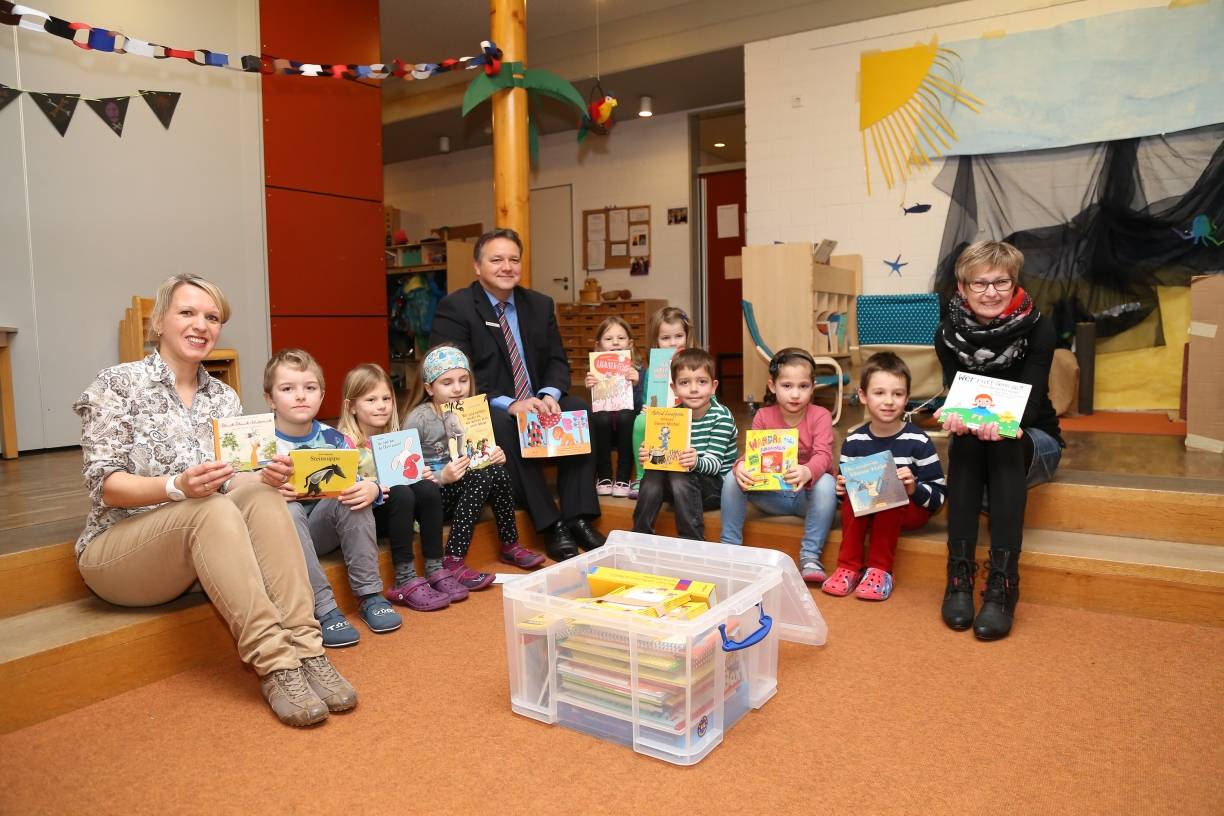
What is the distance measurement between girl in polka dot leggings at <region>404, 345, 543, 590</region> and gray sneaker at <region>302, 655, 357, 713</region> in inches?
30.6

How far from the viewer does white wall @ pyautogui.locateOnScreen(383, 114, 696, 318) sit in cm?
795

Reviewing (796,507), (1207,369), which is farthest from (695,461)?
(1207,369)

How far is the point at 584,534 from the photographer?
2.95m

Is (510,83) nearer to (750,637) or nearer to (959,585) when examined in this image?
(959,585)

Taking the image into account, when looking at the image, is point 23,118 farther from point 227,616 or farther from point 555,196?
point 555,196

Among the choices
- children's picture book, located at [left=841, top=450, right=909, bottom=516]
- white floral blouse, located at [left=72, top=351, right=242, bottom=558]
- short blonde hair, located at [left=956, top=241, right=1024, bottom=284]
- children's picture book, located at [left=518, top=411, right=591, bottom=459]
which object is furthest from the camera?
children's picture book, located at [left=518, top=411, right=591, bottom=459]

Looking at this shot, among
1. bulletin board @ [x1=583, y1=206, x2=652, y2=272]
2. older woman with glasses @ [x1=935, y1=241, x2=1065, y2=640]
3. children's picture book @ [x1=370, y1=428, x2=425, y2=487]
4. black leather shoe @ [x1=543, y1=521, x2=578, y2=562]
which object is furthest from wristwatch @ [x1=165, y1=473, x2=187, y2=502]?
bulletin board @ [x1=583, y1=206, x2=652, y2=272]

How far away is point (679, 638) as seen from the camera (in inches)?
61.1

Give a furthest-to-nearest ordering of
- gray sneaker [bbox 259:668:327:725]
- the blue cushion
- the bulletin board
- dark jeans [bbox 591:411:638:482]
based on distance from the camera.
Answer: the bulletin board < the blue cushion < dark jeans [bbox 591:411:638:482] < gray sneaker [bbox 259:668:327:725]

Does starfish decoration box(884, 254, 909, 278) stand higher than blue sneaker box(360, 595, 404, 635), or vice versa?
starfish decoration box(884, 254, 909, 278)

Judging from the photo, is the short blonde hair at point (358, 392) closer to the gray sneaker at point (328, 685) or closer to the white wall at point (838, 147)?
the gray sneaker at point (328, 685)

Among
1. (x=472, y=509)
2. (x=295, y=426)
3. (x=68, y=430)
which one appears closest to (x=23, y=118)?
(x=68, y=430)

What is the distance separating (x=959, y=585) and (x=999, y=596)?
4.3 inches

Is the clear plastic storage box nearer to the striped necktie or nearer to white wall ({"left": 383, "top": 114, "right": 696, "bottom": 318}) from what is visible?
the striped necktie
